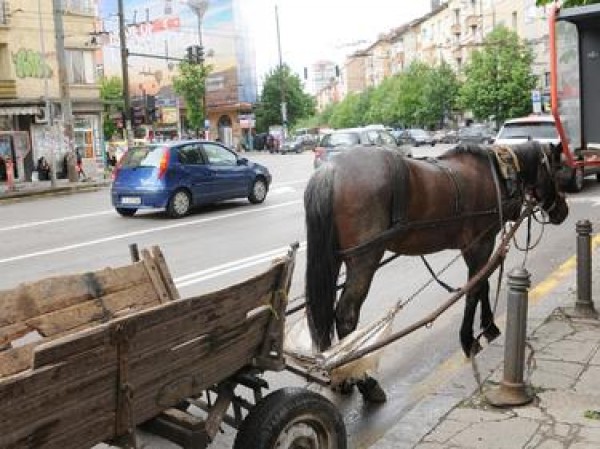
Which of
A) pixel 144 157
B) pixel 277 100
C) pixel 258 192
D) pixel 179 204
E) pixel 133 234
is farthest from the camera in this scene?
pixel 277 100

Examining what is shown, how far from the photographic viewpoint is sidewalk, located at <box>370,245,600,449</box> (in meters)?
4.18

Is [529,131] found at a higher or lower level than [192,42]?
lower

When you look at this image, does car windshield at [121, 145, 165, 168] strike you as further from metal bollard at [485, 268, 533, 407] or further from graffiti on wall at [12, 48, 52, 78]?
graffiti on wall at [12, 48, 52, 78]

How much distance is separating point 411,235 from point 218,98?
85.8 m

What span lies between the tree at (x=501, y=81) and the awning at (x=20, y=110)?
89.3ft

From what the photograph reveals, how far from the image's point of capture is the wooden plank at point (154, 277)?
14.0 ft

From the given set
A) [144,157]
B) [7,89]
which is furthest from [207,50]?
[144,157]

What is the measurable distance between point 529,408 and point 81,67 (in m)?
37.5

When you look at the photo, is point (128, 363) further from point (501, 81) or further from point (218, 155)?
point (501, 81)

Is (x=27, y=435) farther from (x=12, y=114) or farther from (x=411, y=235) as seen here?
(x=12, y=114)

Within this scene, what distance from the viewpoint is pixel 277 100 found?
8694 centimetres

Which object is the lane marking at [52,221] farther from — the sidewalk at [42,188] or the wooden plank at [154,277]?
the wooden plank at [154,277]

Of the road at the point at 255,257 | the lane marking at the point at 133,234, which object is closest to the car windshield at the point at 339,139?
the road at the point at 255,257

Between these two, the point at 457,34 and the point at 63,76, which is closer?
the point at 63,76
